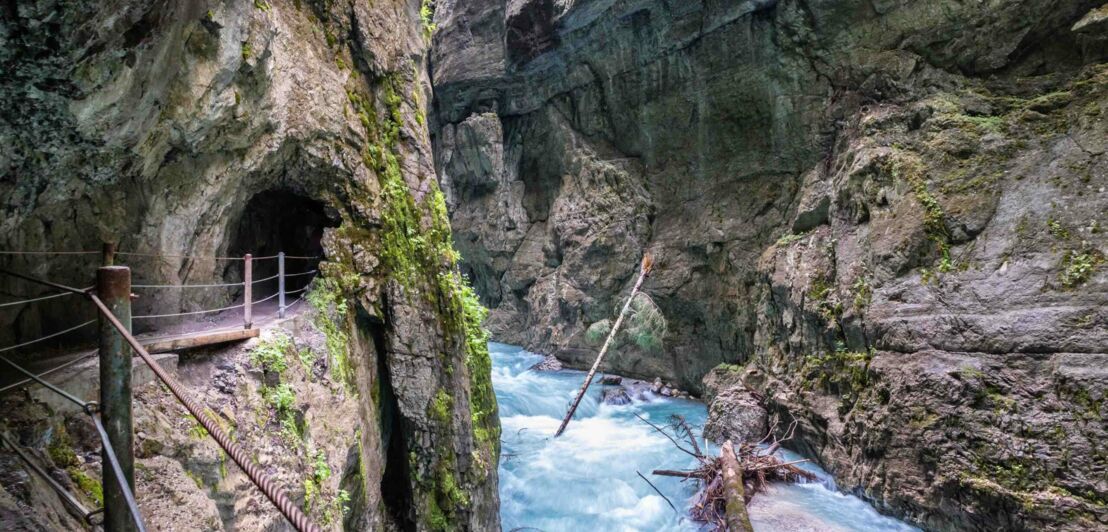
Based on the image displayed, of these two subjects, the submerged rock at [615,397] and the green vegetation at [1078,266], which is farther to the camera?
the submerged rock at [615,397]

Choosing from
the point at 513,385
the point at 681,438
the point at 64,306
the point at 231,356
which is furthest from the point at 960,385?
the point at 513,385

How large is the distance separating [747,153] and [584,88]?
807 centimetres

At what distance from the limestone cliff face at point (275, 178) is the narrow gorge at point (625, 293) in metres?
0.03

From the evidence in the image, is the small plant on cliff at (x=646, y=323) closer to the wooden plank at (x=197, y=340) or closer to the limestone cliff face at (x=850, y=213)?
the limestone cliff face at (x=850, y=213)

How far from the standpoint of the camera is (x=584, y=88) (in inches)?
880

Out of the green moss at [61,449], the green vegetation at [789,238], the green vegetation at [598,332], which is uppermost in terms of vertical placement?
the green vegetation at [789,238]

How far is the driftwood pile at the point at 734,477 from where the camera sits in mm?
8844

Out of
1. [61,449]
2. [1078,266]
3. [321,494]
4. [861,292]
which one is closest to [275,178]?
[321,494]

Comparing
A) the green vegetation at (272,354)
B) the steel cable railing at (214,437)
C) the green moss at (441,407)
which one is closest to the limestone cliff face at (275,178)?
the green moss at (441,407)

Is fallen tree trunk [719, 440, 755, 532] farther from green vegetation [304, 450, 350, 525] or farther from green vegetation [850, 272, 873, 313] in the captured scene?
green vegetation [304, 450, 350, 525]

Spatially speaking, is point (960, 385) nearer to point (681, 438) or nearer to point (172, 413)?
point (681, 438)

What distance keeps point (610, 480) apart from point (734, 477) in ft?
10.3

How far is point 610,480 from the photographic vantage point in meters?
11.6

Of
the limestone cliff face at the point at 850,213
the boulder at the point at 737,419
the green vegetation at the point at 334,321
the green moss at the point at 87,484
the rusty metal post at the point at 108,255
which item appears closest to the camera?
the rusty metal post at the point at 108,255
